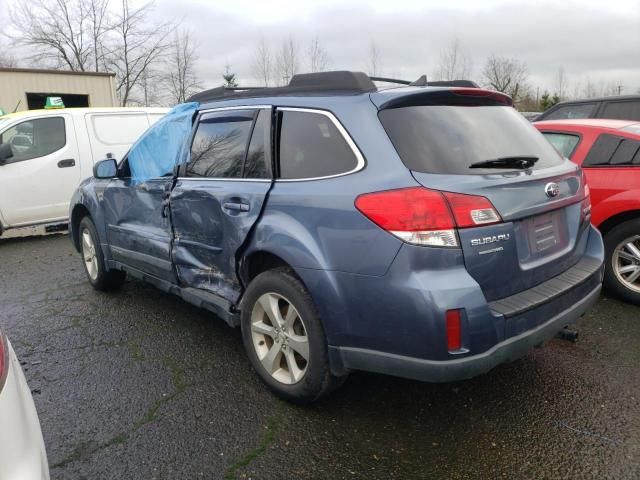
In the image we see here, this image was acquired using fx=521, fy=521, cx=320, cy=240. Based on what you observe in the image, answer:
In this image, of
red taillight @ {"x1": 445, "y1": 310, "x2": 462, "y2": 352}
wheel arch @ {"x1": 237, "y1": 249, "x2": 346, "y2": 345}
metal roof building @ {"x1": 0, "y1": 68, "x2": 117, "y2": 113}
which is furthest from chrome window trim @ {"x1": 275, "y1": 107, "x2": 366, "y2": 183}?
metal roof building @ {"x1": 0, "y1": 68, "x2": 117, "y2": 113}

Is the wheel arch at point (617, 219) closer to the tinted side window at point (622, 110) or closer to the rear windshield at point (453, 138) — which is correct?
the rear windshield at point (453, 138)

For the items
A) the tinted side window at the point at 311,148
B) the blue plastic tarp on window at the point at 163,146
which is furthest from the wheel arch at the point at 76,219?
the tinted side window at the point at 311,148

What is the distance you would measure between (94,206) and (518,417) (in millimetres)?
3911

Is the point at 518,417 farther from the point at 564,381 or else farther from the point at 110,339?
the point at 110,339

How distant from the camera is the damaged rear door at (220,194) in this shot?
3.04m

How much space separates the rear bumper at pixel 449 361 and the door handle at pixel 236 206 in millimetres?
964

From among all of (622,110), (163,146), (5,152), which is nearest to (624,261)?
(622,110)

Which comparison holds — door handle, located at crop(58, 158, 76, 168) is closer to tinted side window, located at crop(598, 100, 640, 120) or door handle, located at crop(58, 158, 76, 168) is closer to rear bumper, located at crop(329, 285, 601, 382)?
rear bumper, located at crop(329, 285, 601, 382)

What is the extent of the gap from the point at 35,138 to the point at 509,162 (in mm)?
7446

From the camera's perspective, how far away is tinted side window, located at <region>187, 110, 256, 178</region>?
3244 millimetres

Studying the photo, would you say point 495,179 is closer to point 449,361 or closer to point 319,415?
point 449,361

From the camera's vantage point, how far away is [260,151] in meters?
3.08

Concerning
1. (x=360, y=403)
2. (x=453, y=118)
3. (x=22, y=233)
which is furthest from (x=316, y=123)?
(x=22, y=233)

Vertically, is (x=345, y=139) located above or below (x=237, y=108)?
below
